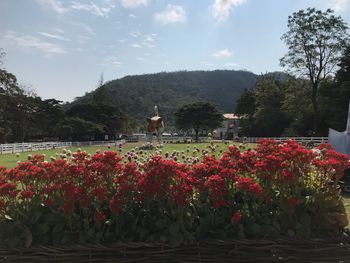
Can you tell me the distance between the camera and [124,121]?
80750mm

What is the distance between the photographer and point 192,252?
3068 mm

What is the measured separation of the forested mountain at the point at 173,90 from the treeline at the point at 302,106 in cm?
6405

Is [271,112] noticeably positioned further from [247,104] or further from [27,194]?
[27,194]

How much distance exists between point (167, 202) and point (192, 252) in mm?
456

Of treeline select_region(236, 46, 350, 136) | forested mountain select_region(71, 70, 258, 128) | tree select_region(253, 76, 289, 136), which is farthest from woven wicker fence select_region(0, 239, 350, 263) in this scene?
forested mountain select_region(71, 70, 258, 128)

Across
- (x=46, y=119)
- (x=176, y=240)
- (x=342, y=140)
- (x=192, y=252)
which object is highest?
(x=46, y=119)

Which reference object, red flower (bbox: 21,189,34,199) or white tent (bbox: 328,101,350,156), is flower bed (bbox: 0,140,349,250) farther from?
white tent (bbox: 328,101,350,156)

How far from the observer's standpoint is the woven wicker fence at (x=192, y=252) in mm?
2994

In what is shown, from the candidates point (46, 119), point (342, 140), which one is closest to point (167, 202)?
point (342, 140)

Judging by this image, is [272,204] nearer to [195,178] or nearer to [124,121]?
[195,178]

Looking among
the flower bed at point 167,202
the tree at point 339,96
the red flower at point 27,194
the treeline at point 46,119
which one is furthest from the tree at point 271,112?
the red flower at point 27,194

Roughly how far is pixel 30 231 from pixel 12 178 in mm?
553

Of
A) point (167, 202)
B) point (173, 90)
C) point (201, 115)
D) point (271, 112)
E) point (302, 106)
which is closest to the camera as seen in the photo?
point (167, 202)

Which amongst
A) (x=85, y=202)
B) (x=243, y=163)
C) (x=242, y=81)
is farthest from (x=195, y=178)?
(x=242, y=81)
